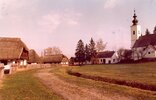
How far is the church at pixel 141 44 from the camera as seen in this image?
99.3m

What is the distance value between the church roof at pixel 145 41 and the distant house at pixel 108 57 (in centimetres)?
1188

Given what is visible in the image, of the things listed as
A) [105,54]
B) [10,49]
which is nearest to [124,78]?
[10,49]

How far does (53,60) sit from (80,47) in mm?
13567

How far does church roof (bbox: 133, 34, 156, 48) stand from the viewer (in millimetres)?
103000

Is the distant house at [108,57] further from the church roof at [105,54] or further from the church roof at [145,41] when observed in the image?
the church roof at [145,41]

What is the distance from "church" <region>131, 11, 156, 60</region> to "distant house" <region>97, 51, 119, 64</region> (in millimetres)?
8822

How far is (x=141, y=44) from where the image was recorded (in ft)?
354

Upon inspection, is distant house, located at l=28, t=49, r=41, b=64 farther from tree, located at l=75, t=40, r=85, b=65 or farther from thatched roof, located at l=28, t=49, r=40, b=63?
tree, located at l=75, t=40, r=85, b=65

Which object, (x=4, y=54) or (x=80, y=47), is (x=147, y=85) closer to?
(x=4, y=54)

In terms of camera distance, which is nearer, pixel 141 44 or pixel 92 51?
pixel 141 44

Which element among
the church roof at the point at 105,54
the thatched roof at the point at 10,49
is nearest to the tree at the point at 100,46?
the church roof at the point at 105,54

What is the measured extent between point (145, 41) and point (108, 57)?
19.9 meters

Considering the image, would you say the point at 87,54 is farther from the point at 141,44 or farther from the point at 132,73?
the point at 132,73

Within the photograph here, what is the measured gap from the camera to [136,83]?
25.0 metres
